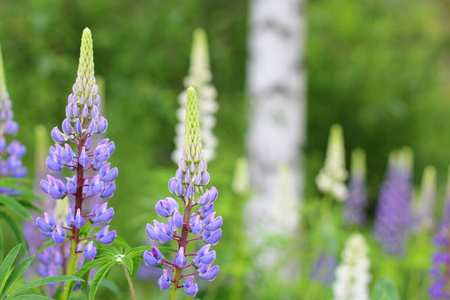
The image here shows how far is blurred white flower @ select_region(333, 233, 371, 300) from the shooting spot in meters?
2.86

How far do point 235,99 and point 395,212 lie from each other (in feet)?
8.65

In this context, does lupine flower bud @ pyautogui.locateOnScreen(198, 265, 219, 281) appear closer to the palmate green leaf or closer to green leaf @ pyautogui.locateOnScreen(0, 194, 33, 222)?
the palmate green leaf

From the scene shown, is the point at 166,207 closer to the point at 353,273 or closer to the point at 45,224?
the point at 45,224

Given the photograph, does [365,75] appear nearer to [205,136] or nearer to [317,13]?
[317,13]

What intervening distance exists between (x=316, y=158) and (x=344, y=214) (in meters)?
4.28

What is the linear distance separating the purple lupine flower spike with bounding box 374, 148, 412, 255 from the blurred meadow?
0.13 metres

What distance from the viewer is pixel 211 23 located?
7.75 metres

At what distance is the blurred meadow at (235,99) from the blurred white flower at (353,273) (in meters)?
0.46

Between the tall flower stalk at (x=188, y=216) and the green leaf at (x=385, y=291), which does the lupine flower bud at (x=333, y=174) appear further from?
the tall flower stalk at (x=188, y=216)

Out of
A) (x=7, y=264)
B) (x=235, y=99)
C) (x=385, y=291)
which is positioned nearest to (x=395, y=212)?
(x=235, y=99)

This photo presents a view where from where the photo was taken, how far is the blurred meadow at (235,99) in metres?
4.45

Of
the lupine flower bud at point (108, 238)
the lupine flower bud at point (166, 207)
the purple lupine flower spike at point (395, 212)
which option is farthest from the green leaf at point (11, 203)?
the purple lupine flower spike at point (395, 212)

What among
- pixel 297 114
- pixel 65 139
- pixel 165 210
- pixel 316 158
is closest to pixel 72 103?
pixel 65 139

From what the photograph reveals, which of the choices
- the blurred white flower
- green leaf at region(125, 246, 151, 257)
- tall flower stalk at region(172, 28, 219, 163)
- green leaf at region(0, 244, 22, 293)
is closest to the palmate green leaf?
green leaf at region(125, 246, 151, 257)
